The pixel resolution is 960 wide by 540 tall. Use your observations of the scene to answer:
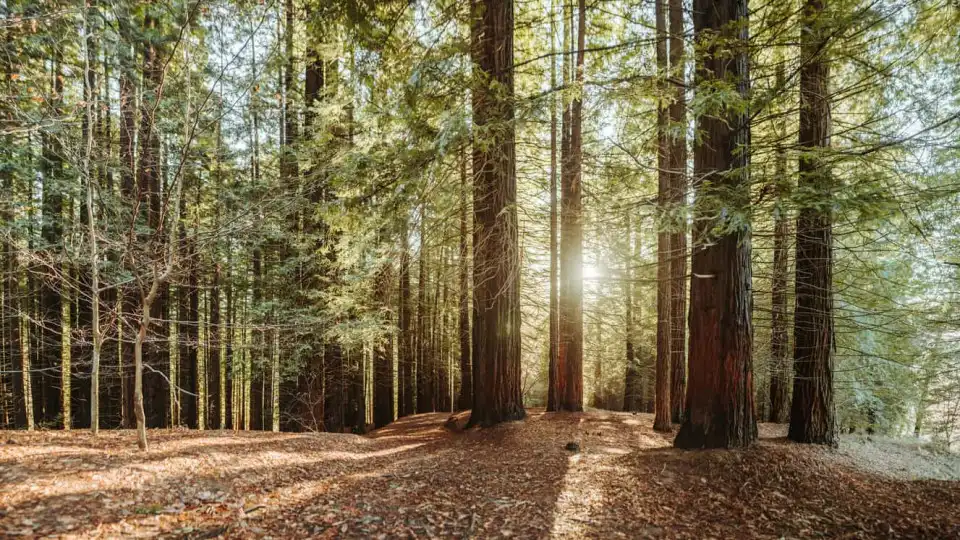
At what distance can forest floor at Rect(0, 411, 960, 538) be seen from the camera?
12.1 ft

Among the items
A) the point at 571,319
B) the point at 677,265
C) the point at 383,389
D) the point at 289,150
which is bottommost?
the point at 383,389

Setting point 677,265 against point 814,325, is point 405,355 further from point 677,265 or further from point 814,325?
point 814,325

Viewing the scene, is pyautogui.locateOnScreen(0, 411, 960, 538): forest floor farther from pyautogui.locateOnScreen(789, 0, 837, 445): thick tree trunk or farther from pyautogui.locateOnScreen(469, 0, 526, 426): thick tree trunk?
pyautogui.locateOnScreen(469, 0, 526, 426): thick tree trunk

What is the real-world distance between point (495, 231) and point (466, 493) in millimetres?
4035

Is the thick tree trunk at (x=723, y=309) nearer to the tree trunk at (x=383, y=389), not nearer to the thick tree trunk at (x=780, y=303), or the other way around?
the thick tree trunk at (x=780, y=303)

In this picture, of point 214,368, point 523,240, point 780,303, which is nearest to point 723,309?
point 523,240

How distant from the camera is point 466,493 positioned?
15.0ft

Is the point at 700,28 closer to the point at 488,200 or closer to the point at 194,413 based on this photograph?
the point at 488,200

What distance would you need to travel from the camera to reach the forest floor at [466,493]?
369 centimetres

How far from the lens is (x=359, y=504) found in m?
4.34

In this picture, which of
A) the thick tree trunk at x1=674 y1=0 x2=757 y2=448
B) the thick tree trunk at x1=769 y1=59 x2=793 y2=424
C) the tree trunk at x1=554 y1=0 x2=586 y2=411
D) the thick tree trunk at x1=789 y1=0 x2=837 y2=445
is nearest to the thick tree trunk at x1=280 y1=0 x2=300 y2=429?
the tree trunk at x1=554 y1=0 x2=586 y2=411

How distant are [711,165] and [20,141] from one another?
14682 millimetres

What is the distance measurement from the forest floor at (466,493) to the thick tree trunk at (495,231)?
4.36 feet

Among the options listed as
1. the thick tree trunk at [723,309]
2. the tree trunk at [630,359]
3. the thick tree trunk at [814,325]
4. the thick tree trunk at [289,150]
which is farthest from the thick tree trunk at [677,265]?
the thick tree trunk at [289,150]
